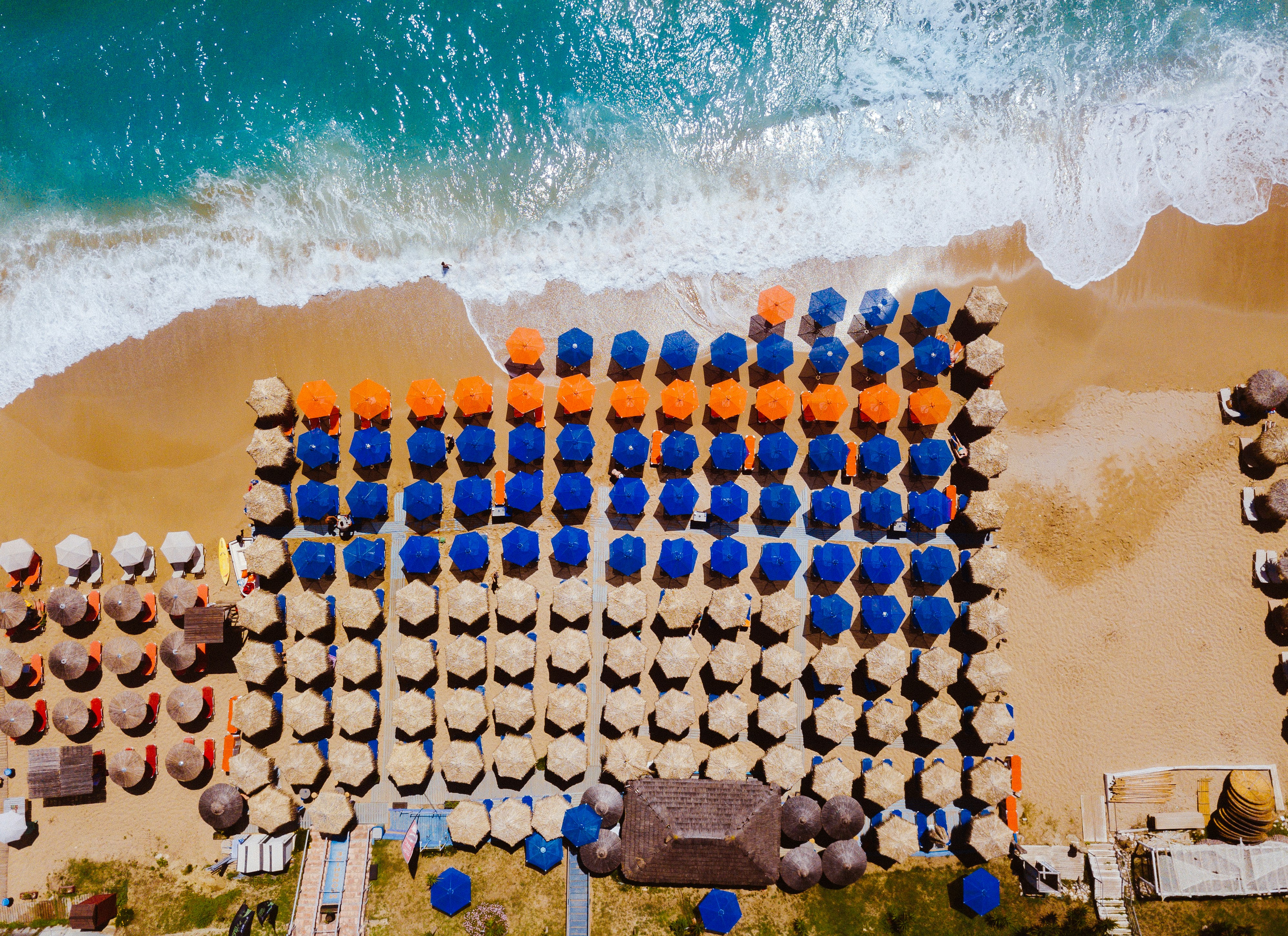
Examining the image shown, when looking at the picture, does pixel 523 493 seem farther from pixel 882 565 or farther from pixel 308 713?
pixel 882 565

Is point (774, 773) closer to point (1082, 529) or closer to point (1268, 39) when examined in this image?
point (1082, 529)

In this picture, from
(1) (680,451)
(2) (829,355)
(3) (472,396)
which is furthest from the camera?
(2) (829,355)

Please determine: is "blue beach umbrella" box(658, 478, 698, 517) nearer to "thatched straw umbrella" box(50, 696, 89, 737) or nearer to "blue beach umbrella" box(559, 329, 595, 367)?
"blue beach umbrella" box(559, 329, 595, 367)

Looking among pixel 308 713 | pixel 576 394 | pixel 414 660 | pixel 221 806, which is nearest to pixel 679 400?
pixel 576 394

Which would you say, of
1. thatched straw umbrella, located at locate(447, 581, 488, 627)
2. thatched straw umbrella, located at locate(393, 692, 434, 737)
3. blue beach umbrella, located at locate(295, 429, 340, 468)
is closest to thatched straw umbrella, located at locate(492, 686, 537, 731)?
thatched straw umbrella, located at locate(447, 581, 488, 627)

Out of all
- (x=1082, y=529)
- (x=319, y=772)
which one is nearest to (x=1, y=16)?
(x=319, y=772)

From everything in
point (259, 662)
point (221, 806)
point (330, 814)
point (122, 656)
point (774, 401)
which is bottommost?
point (330, 814)

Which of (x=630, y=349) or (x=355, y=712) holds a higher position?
(x=630, y=349)
